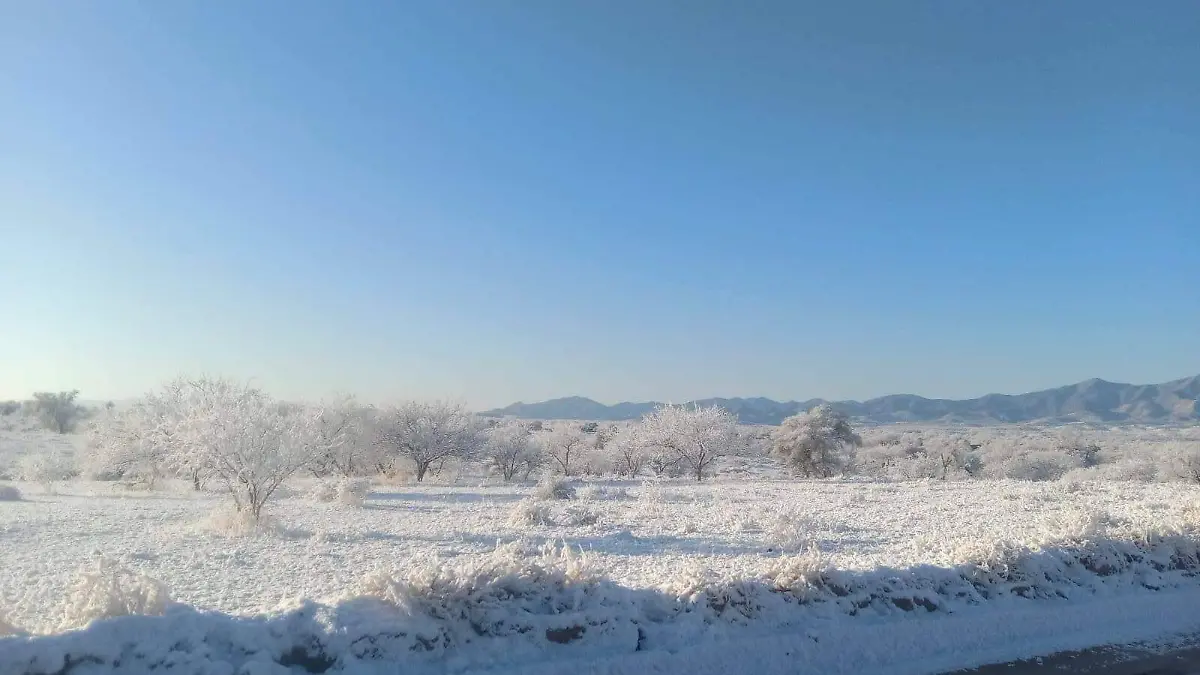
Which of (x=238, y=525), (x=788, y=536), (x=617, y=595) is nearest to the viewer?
(x=617, y=595)

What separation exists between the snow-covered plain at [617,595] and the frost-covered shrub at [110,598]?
0.23 metres

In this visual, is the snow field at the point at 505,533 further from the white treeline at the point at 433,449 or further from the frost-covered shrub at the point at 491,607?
the white treeline at the point at 433,449

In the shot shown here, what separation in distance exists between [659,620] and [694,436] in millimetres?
38104

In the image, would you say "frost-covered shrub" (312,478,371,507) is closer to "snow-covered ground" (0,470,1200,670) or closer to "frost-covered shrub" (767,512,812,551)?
"snow-covered ground" (0,470,1200,670)

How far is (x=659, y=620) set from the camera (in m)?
7.33

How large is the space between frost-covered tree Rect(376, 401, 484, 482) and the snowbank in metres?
30.8

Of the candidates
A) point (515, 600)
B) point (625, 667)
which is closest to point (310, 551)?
point (515, 600)

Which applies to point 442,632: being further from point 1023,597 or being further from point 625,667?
point 1023,597

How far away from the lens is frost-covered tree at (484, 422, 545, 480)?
43.2 m

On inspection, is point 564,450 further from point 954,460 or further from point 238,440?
point 238,440

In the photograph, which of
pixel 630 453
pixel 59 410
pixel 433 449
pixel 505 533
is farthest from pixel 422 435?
pixel 59 410

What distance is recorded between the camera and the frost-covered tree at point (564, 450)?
1903 inches

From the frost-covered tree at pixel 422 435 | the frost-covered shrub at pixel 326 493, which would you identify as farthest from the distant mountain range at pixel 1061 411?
the frost-covered shrub at pixel 326 493

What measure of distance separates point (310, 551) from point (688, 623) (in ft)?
25.4
